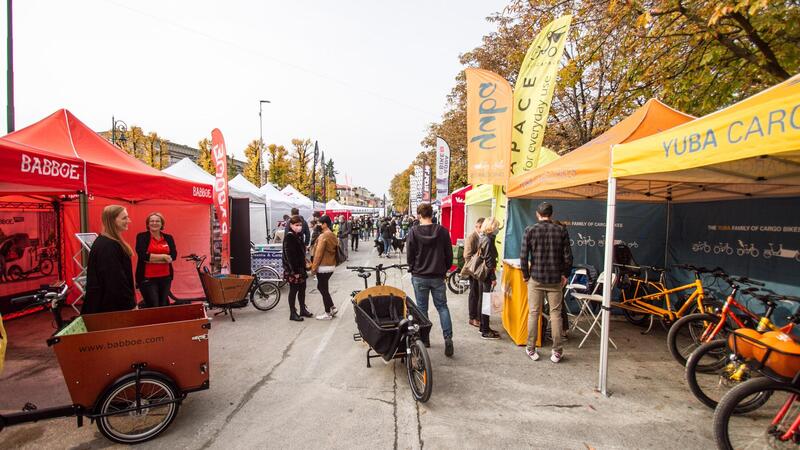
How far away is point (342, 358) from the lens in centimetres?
455

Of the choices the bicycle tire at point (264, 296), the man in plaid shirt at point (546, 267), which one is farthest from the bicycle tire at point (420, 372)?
the bicycle tire at point (264, 296)

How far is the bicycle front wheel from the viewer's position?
4.20 metres

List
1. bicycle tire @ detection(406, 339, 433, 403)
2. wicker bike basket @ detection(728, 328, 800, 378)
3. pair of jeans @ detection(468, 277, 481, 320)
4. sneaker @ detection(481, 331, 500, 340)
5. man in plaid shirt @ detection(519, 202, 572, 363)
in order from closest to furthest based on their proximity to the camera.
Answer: wicker bike basket @ detection(728, 328, 800, 378) → bicycle tire @ detection(406, 339, 433, 403) → man in plaid shirt @ detection(519, 202, 572, 363) → sneaker @ detection(481, 331, 500, 340) → pair of jeans @ detection(468, 277, 481, 320)

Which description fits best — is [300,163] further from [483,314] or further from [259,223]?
[483,314]

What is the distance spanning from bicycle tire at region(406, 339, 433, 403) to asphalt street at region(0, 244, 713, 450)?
11 cm

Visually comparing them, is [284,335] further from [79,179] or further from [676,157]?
[676,157]

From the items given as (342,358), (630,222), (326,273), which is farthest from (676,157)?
(326,273)

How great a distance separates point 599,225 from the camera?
7031 millimetres

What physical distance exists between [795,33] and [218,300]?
10.1m

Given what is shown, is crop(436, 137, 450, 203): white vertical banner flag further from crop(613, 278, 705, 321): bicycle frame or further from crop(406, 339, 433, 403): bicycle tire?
crop(406, 339, 433, 403): bicycle tire

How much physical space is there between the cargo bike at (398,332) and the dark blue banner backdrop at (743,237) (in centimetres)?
488

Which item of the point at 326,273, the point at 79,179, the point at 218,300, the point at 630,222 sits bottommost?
the point at 218,300

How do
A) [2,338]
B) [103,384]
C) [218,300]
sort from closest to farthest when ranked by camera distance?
[2,338] < [103,384] < [218,300]

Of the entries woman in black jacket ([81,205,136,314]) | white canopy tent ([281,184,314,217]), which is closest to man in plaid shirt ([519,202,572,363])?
woman in black jacket ([81,205,136,314])
